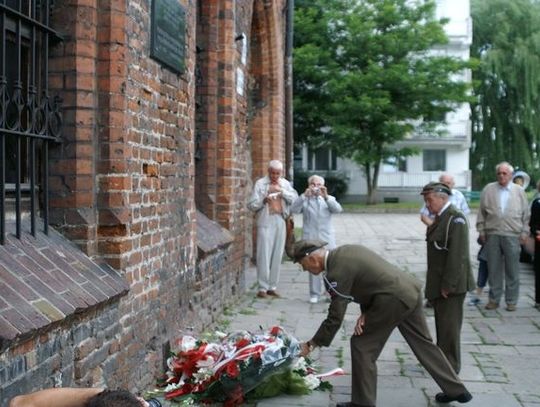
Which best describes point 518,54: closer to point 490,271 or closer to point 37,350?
point 490,271


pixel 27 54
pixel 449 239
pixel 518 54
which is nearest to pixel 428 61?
pixel 518 54

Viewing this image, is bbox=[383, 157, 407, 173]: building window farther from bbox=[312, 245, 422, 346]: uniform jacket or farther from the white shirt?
bbox=[312, 245, 422, 346]: uniform jacket

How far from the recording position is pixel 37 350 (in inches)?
152

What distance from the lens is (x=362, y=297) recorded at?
207 inches

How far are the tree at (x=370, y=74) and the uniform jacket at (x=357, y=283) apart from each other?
2683 centimetres

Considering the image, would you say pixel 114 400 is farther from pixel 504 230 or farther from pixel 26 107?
pixel 504 230

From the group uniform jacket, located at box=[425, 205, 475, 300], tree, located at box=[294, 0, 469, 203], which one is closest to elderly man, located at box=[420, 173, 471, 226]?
uniform jacket, located at box=[425, 205, 475, 300]

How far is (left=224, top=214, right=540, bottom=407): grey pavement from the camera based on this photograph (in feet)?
19.3

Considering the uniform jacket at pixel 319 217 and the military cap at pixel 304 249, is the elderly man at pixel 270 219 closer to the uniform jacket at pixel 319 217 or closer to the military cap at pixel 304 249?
the uniform jacket at pixel 319 217

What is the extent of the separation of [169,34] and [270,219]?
15.2 feet

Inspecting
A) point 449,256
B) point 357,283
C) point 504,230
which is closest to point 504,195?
point 504,230

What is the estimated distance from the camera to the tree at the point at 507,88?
130 ft

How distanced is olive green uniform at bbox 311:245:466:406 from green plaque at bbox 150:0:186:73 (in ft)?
6.81

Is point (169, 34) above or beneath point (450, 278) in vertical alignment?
above
